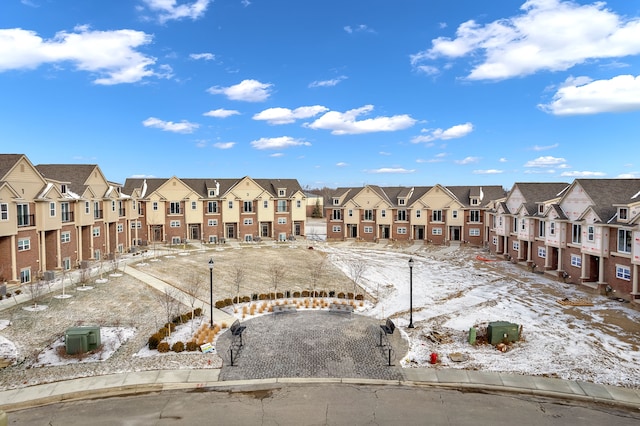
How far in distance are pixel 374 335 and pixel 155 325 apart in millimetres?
12017

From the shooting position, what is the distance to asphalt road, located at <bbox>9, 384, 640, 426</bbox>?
43.9ft

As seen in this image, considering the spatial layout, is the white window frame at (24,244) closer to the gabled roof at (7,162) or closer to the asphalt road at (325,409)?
the gabled roof at (7,162)

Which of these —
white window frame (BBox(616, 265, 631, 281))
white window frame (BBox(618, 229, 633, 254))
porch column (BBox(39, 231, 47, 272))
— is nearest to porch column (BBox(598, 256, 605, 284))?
white window frame (BBox(616, 265, 631, 281))

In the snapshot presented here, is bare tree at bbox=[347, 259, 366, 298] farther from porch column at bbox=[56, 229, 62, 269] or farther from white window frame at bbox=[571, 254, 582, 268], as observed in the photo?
porch column at bbox=[56, 229, 62, 269]

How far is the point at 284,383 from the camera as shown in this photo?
16109mm

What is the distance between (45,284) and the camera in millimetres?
31062

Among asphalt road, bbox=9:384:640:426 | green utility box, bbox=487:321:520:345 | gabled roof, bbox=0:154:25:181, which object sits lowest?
asphalt road, bbox=9:384:640:426

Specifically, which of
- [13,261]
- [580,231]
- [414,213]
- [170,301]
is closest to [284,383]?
[170,301]

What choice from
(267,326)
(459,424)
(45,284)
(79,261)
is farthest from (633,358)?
(79,261)

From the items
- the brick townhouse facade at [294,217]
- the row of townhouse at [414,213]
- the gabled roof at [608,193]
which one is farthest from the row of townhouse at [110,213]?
the gabled roof at [608,193]

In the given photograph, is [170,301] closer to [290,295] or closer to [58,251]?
[290,295]

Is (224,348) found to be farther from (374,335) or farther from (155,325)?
(374,335)

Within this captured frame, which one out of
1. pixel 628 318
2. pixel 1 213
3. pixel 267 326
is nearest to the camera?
pixel 267 326

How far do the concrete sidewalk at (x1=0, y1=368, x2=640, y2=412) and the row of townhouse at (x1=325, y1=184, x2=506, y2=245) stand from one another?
4516cm
